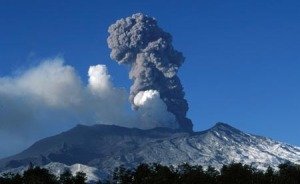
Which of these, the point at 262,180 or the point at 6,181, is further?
the point at 6,181

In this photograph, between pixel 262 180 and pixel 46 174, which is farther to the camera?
pixel 46 174

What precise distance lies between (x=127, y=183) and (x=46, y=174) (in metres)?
15.4

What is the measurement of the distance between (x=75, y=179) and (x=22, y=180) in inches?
399

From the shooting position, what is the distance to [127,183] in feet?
391

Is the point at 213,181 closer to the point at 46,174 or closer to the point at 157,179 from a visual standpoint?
the point at 157,179

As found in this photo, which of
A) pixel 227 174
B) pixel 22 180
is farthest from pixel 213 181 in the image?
pixel 22 180

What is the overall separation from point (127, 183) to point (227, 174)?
20.1 metres

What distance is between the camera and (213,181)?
109 m

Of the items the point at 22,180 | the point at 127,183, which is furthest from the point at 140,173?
the point at 22,180

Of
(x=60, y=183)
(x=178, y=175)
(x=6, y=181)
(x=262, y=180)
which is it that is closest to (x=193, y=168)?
(x=178, y=175)

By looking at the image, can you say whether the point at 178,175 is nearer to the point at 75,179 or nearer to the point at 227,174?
the point at 227,174

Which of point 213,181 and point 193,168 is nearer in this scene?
point 213,181

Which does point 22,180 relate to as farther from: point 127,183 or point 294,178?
point 294,178

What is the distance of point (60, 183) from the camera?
115 metres
